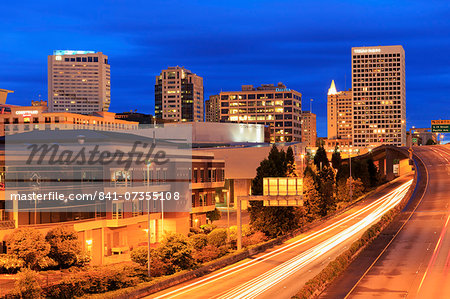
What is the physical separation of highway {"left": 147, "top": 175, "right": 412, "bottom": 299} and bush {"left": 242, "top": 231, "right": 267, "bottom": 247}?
3818mm

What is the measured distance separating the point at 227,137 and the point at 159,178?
87.7m

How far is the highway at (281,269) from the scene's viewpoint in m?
→ 38.6

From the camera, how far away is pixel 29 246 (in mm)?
43656

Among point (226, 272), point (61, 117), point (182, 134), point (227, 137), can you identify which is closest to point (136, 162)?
point (226, 272)

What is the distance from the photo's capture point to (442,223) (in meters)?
70.5

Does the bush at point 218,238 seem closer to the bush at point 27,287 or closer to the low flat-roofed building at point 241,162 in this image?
the bush at point 27,287

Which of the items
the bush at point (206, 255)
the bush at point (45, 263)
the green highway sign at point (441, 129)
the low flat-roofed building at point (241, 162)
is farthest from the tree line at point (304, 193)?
the bush at point (45, 263)

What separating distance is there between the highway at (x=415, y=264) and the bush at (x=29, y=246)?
22770mm

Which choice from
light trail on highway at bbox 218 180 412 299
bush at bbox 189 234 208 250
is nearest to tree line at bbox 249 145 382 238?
light trail on highway at bbox 218 180 412 299

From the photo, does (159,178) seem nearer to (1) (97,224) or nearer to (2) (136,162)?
(2) (136,162)

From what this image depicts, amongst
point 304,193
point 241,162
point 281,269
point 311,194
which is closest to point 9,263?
point 281,269

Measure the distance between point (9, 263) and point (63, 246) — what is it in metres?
4.74

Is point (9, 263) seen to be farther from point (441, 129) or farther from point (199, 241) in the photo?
point (441, 129)

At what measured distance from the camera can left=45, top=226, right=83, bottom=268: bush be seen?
151 ft
